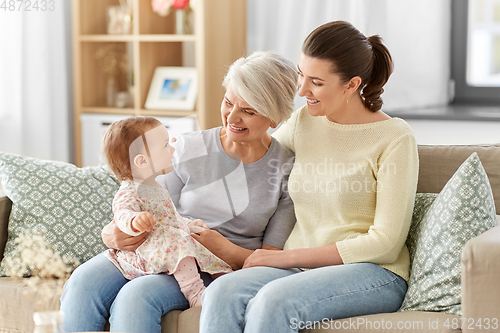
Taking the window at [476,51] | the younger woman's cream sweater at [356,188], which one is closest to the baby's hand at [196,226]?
the younger woman's cream sweater at [356,188]

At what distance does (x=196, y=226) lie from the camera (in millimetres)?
1629

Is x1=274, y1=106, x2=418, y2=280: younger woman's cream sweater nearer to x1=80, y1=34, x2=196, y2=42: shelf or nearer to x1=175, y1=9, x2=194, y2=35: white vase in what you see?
x1=80, y1=34, x2=196, y2=42: shelf

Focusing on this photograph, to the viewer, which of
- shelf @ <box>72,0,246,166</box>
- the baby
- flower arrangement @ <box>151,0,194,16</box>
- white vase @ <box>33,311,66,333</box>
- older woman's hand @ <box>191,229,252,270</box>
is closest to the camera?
white vase @ <box>33,311,66,333</box>

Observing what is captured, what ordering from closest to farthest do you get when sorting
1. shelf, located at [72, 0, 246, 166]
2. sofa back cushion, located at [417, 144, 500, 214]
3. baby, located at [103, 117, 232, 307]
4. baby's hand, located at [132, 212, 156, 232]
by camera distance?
baby's hand, located at [132, 212, 156, 232] < baby, located at [103, 117, 232, 307] < sofa back cushion, located at [417, 144, 500, 214] < shelf, located at [72, 0, 246, 166]

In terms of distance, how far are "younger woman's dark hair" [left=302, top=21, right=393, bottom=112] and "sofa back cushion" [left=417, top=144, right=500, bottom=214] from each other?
1.04 ft

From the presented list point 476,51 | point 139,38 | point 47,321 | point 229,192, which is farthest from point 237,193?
point 476,51

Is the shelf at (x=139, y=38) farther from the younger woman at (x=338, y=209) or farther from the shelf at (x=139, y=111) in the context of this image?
the younger woman at (x=338, y=209)

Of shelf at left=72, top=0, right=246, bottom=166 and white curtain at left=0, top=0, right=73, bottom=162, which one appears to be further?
shelf at left=72, top=0, right=246, bottom=166

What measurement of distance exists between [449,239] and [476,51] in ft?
6.93

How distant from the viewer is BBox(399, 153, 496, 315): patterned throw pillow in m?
1.43

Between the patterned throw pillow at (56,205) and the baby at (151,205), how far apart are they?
27 cm

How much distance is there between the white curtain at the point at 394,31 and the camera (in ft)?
9.62

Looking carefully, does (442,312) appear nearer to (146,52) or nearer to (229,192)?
(229,192)

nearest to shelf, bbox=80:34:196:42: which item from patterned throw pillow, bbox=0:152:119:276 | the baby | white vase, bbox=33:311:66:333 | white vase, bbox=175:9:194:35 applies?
white vase, bbox=175:9:194:35
